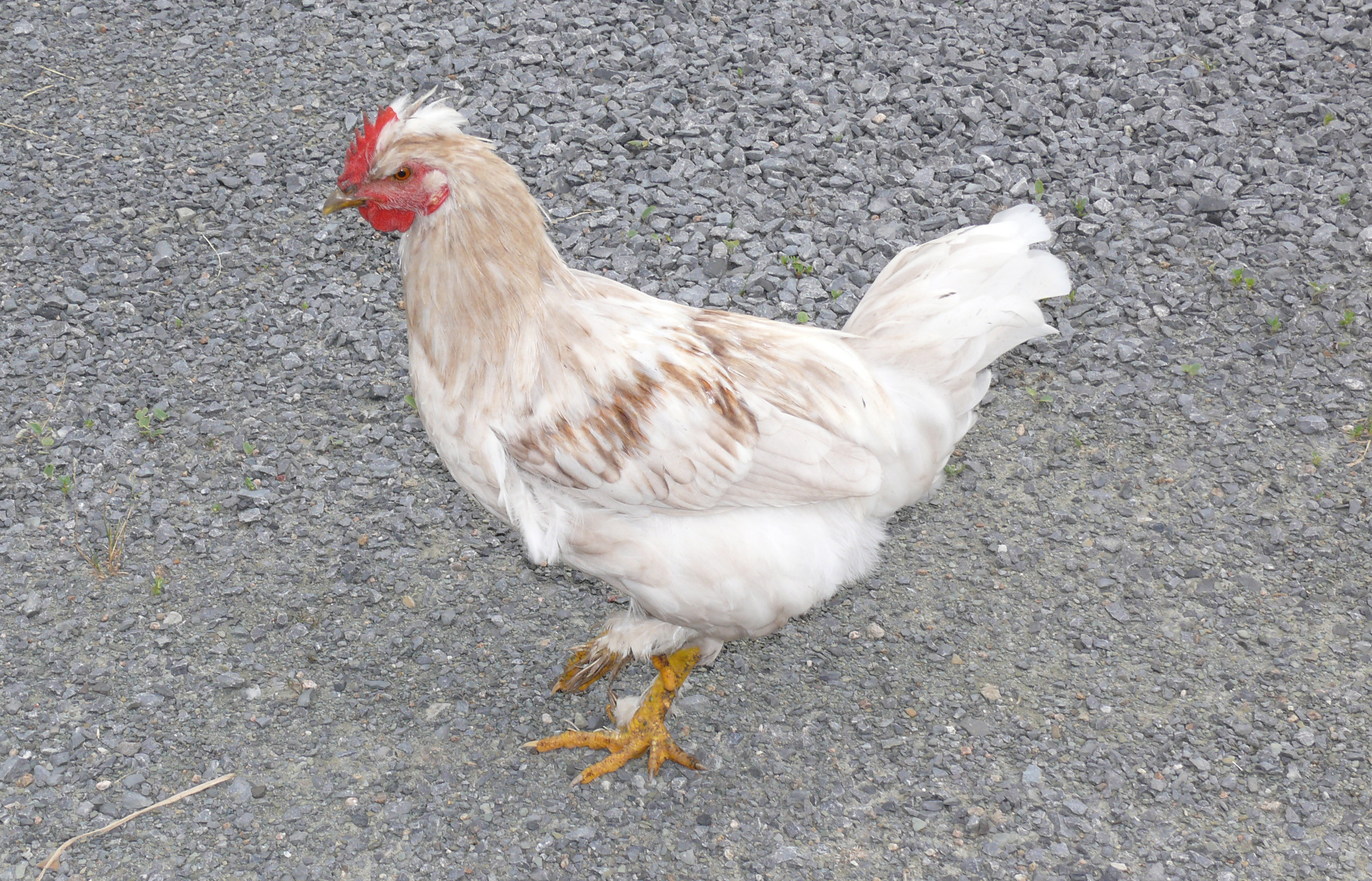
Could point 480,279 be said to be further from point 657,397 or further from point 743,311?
point 743,311

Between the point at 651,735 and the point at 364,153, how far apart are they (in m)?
2.18

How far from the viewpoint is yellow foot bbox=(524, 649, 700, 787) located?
12.5ft

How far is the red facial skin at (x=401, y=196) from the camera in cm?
311

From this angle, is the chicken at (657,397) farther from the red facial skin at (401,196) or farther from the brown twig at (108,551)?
the brown twig at (108,551)

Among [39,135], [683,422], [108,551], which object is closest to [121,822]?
[108,551]

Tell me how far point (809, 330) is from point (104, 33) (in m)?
5.68

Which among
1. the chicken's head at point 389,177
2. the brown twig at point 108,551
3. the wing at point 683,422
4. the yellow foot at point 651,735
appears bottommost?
the yellow foot at point 651,735

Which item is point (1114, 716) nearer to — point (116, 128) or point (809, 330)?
point (809, 330)

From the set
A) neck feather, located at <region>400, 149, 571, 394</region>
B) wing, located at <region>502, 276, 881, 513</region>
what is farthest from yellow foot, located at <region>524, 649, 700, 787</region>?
neck feather, located at <region>400, 149, 571, 394</region>

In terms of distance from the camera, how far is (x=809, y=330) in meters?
3.75

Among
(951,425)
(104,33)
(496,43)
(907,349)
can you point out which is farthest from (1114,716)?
(104,33)

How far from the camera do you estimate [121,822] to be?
138 inches

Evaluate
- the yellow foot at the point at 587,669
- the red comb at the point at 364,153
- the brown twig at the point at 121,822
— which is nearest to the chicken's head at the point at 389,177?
the red comb at the point at 364,153

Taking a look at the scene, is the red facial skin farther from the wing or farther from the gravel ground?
the gravel ground
